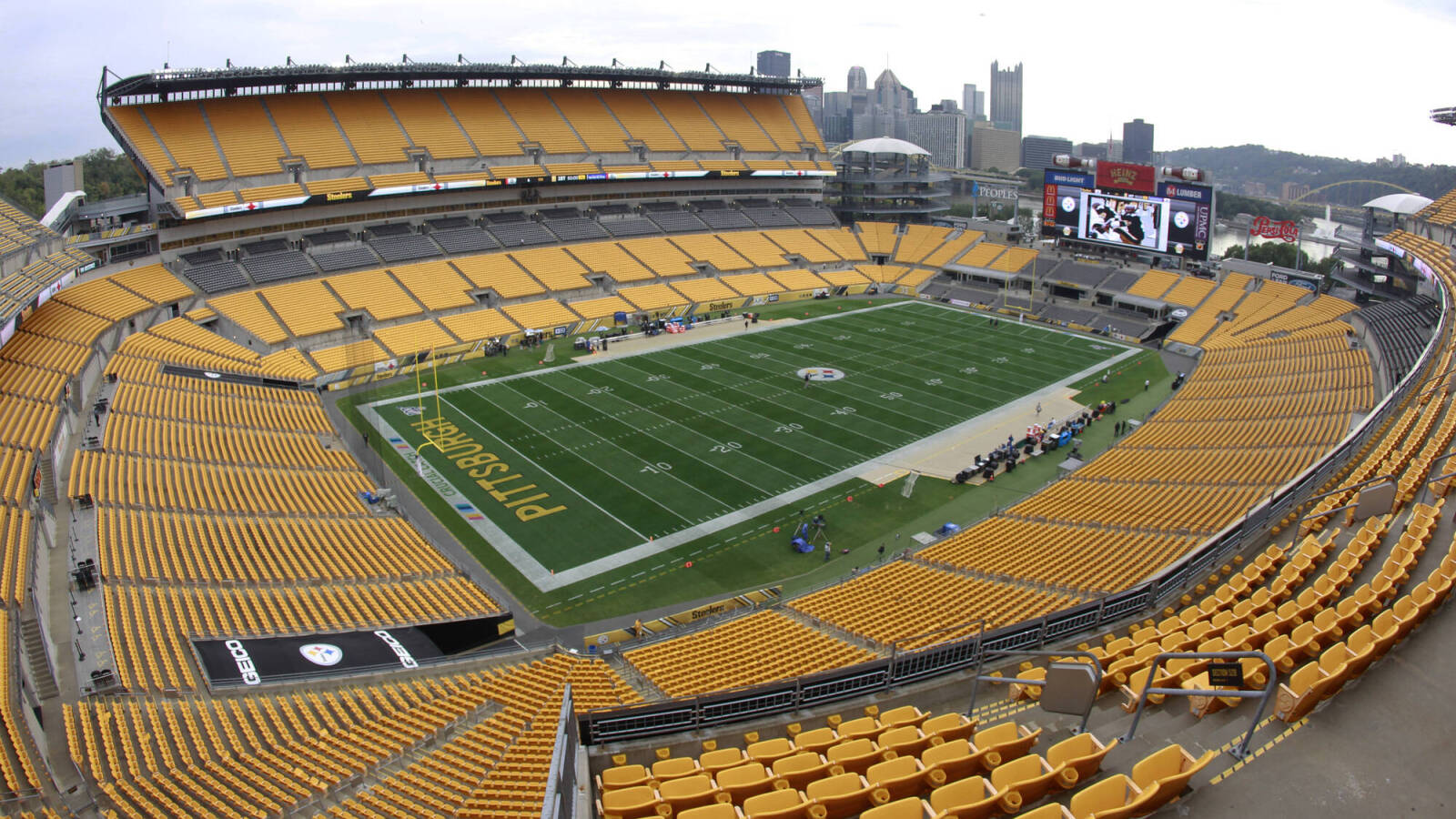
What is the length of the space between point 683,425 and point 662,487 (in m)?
6.10

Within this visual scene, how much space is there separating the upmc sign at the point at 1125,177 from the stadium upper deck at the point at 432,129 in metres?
23.1

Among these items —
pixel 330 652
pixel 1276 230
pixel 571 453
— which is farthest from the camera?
pixel 1276 230

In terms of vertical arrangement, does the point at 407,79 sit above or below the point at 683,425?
above

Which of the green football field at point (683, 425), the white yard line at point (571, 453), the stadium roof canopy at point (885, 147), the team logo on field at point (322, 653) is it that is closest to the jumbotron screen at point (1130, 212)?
the green football field at point (683, 425)

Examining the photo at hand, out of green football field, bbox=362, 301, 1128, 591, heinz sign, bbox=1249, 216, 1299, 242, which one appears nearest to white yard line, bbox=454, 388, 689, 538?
green football field, bbox=362, 301, 1128, 591

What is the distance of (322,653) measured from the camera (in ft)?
59.6

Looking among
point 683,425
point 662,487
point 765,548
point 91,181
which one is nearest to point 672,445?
point 683,425

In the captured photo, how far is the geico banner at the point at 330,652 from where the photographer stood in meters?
17.2

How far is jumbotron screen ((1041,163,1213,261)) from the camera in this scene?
51.7 m

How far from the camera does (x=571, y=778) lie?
9242 millimetres

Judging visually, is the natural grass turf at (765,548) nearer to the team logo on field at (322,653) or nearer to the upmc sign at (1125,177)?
the team logo on field at (322,653)

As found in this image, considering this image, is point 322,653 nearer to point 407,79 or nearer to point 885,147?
point 407,79

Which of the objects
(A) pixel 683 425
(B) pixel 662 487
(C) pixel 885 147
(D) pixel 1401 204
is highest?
(C) pixel 885 147

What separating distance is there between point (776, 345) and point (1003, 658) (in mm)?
35031
